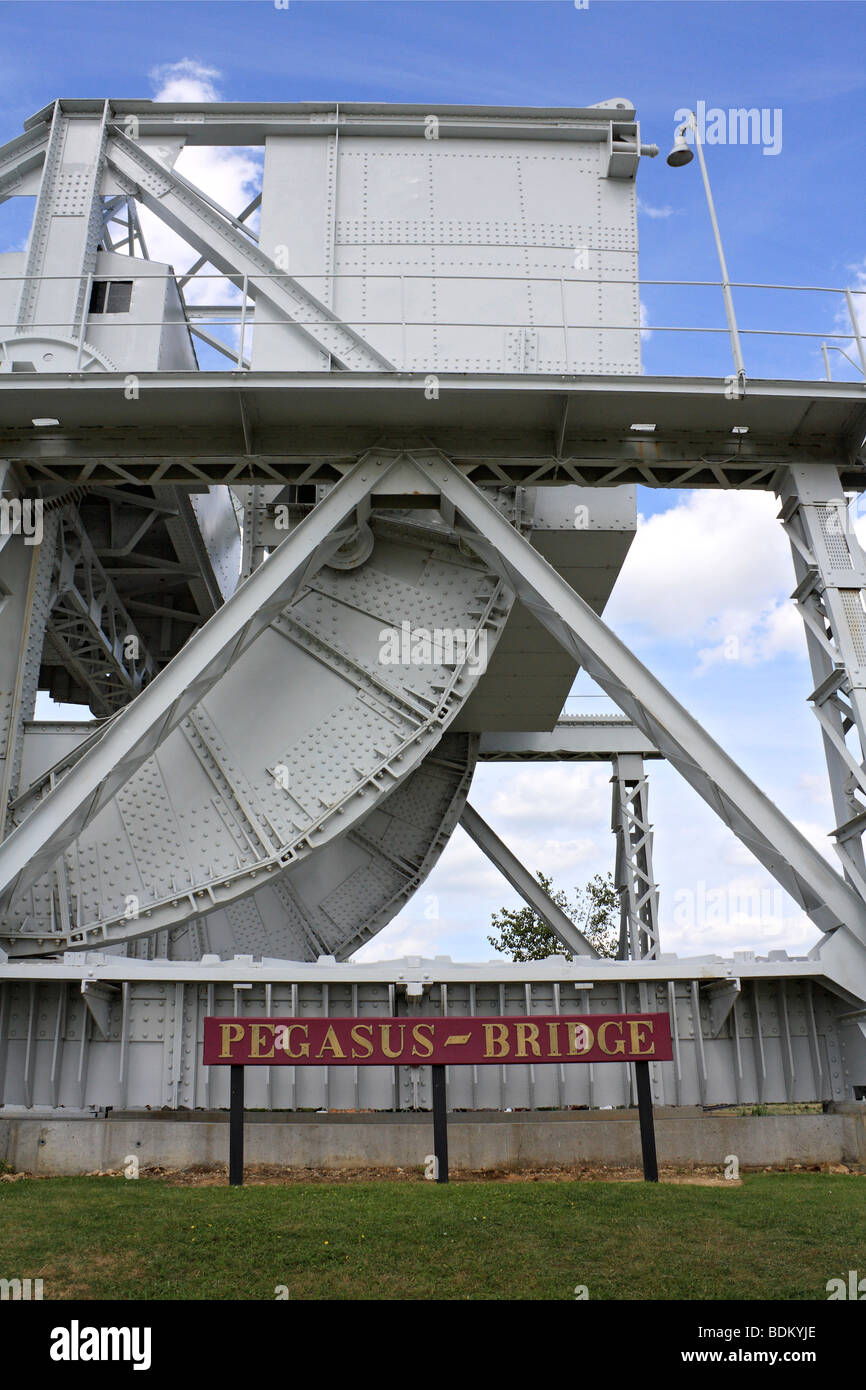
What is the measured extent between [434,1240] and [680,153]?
11.3 meters

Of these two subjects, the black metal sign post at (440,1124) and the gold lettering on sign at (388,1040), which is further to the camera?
the gold lettering on sign at (388,1040)

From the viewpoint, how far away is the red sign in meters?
8.27

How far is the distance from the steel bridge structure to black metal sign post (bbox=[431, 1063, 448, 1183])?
197 centimetres

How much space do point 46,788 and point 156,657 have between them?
785 cm

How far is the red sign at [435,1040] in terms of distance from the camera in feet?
27.1

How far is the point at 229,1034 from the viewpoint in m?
8.38

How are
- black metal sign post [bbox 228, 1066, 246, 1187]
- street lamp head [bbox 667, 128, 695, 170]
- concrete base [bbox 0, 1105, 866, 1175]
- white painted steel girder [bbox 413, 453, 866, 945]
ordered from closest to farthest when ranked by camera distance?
black metal sign post [bbox 228, 1066, 246, 1187] → concrete base [bbox 0, 1105, 866, 1175] → white painted steel girder [bbox 413, 453, 866, 945] → street lamp head [bbox 667, 128, 695, 170]

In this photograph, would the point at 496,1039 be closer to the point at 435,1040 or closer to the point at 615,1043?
the point at 435,1040

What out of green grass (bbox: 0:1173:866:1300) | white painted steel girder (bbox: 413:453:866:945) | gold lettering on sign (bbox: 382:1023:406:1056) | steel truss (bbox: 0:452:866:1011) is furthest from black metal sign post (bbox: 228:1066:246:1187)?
white painted steel girder (bbox: 413:453:866:945)

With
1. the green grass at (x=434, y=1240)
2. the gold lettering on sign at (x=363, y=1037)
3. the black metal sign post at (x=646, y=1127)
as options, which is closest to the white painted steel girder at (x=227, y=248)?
the gold lettering on sign at (x=363, y=1037)

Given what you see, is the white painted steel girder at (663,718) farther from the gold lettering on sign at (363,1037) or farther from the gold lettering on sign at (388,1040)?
the gold lettering on sign at (363,1037)

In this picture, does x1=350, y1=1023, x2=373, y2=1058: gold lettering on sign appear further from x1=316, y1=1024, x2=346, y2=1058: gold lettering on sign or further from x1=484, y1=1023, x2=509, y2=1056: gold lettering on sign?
x1=484, y1=1023, x2=509, y2=1056: gold lettering on sign

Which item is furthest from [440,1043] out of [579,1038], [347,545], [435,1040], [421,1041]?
[347,545]
